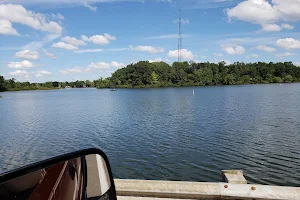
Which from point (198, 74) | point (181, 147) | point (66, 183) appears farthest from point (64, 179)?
point (198, 74)

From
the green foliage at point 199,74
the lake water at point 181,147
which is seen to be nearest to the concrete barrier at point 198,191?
the lake water at point 181,147

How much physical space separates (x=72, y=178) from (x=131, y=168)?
485 inches

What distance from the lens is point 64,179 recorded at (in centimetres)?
190

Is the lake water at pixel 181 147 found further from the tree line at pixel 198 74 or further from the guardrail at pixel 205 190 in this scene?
the tree line at pixel 198 74

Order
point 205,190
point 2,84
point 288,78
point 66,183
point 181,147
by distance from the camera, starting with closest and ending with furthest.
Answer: point 66,183
point 205,190
point 181,147
point 288,78
point 2,84

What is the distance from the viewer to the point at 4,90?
613 ft

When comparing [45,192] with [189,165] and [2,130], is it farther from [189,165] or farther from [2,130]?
[2,130]

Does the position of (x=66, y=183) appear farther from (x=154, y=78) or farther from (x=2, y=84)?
(x=2, y=84)

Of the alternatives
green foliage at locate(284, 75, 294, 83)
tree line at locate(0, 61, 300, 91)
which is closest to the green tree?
tree line at locate(0, 61, 300, 91)

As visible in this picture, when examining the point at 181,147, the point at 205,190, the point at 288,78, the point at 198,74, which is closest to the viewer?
the point at 205,190

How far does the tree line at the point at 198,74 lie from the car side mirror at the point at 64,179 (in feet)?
539

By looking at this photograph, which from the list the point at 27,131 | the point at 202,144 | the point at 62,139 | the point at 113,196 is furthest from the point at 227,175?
the point at 27,131

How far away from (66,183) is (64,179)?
0.10ft

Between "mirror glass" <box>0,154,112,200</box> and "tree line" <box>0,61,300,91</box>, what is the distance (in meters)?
164
